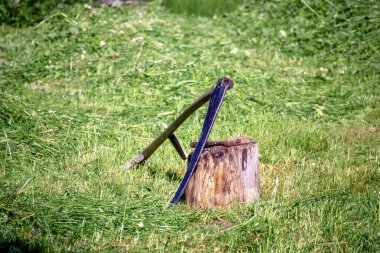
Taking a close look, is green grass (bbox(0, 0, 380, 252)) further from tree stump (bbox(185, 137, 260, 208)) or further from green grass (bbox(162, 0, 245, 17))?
green grass (bbox(162, 0, 245, 17))

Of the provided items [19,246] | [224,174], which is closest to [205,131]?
[224,174]

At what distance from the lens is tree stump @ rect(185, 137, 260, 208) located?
5.11 meters

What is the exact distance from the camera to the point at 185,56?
9625 mm

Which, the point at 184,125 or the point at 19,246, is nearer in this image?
the point at 19,246

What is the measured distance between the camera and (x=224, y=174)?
5.12 m

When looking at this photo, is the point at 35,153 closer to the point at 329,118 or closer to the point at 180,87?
the point at 180,87

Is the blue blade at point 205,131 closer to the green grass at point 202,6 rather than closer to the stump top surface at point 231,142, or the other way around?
the stump top surface at point 231,142

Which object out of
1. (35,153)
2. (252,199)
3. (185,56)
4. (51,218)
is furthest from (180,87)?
(51,218)

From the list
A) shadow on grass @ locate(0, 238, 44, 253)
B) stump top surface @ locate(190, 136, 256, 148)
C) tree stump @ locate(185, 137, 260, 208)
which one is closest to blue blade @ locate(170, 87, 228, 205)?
tree stump @ locate(185, 137, 260, 208)

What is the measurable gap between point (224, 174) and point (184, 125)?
2387mm

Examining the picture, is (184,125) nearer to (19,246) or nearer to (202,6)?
(19,246)

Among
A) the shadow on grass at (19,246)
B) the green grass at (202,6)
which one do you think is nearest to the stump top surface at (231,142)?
the shadow on grass at (19,246)

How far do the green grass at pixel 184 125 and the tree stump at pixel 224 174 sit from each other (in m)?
0.13

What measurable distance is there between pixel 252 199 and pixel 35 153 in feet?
7.57
